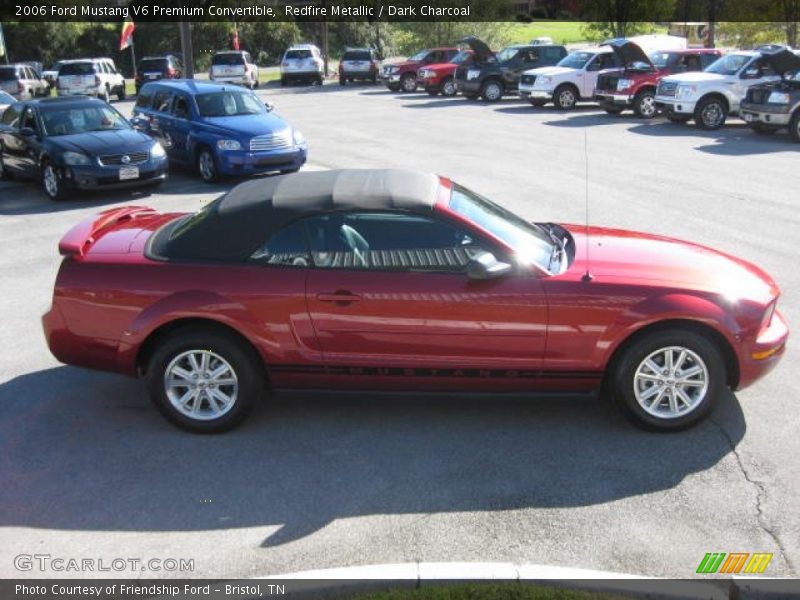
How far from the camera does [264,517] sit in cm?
453

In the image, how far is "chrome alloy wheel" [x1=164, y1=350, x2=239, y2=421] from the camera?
538 centimetres

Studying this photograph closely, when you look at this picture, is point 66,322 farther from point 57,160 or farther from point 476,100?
point 476,100

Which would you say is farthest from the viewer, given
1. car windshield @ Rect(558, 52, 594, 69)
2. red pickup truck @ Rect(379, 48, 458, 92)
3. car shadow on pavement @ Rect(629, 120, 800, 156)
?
red pickup truck @ Rect(379, 48, 458, 92)

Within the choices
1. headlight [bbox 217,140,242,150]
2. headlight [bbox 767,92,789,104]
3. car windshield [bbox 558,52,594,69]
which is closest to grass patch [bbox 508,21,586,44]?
car windshield [bbox 558,52,594,69]

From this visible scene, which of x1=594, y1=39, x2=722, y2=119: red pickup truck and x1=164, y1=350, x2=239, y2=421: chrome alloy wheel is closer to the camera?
x1=164, y1=350, x2=239, y2=421: chrome alloy wheel

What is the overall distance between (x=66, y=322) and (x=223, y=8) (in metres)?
51.0

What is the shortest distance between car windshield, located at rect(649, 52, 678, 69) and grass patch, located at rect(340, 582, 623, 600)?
2199 centimetres

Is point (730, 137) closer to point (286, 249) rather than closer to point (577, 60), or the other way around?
point (577, 60)

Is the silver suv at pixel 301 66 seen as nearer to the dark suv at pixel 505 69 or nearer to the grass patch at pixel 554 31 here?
the dark suv at pixel 505 69

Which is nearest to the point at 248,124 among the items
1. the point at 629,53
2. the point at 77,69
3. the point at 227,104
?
the point at 227,104

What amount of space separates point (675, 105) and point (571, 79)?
509 cm

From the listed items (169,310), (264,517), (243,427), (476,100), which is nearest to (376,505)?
(264,517)

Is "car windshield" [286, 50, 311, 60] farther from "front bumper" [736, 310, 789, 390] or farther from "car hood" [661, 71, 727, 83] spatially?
"front bumper" [736, 310, 789, 390]

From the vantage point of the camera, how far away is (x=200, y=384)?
213 inches
